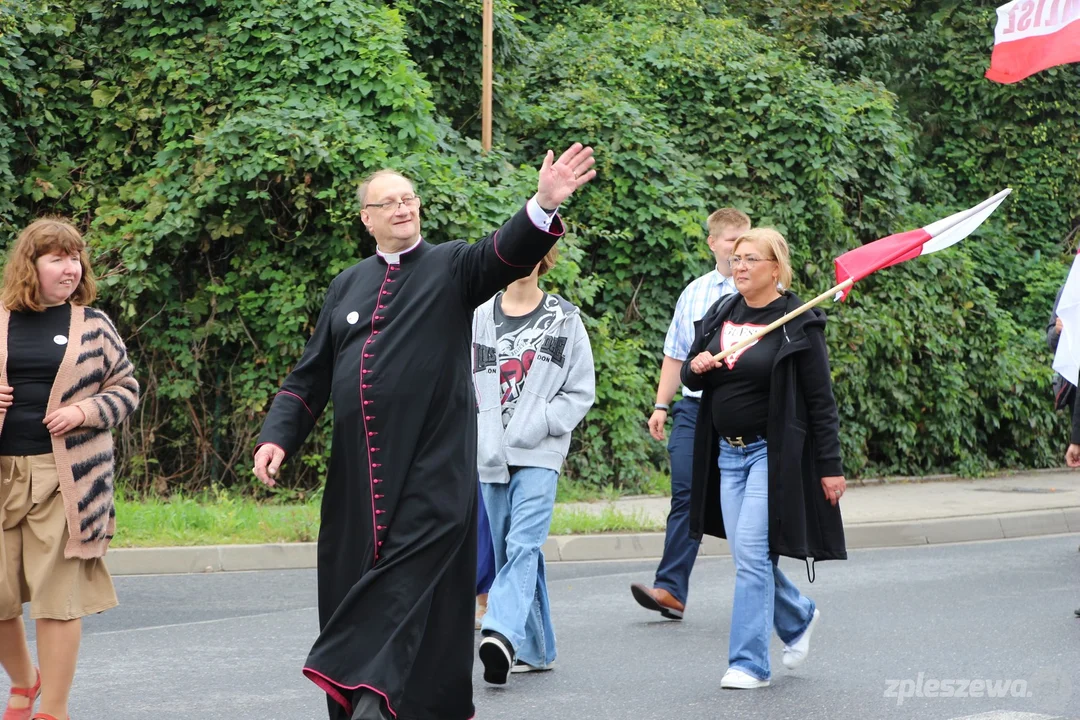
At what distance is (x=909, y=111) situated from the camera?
18.9 m

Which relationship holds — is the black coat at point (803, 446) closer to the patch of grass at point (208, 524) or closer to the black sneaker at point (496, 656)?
the black sneaker at point (496, 656)

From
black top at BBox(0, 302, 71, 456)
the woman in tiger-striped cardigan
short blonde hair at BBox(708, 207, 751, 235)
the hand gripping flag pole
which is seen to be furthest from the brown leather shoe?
black top at BBox(0, 302, 71, 456)

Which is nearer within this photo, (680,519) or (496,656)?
(496,656)

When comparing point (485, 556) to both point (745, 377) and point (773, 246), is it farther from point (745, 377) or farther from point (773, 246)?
point (773, 246)

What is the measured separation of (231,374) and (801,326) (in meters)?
7.13

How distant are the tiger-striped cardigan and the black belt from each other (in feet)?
8.41

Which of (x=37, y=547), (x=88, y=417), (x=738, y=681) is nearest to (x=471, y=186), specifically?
(x=738, y=681)

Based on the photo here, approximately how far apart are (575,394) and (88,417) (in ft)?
7.65

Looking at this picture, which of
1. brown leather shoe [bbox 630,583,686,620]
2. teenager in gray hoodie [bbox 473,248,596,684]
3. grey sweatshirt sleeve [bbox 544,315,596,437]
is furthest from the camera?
brown leather shoe [bbox 630,583,686,620]

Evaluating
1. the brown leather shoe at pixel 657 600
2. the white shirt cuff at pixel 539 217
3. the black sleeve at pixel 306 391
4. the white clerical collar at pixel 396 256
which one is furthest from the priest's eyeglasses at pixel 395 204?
the brown leather shoe at pixel 657 600

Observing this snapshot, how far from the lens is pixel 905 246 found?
21.8ft

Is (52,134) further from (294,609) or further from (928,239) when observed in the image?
(928,239)

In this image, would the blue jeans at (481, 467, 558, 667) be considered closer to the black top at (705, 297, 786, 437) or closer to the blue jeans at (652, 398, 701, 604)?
the black top at (705, 297, 786, 437)

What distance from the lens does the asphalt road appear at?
556cm
